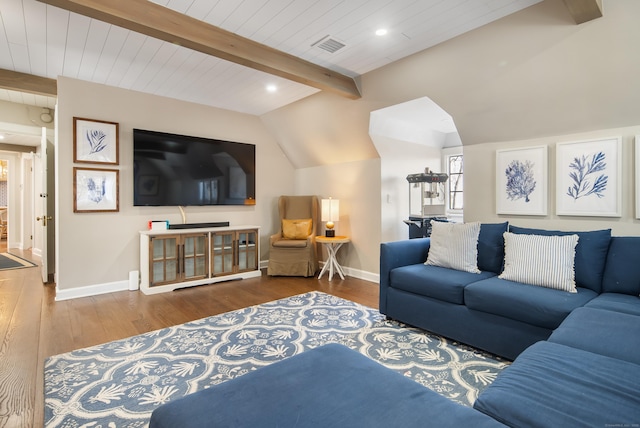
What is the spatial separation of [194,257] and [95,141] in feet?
6.07

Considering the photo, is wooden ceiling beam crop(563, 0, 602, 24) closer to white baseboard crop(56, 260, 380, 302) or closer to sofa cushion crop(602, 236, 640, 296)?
sofa cushion crop(602, 236, 640, 296)

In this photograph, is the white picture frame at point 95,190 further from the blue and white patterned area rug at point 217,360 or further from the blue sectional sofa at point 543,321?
the blue sectional sofa at point 543,321

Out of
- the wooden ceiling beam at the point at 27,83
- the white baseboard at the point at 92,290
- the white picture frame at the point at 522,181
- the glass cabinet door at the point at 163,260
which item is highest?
the wooden ceiling beam at the point at 27,83

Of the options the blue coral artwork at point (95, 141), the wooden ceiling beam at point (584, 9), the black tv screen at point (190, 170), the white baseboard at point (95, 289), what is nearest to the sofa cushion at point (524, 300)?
the wooden ceiling beam at point (584, 9)

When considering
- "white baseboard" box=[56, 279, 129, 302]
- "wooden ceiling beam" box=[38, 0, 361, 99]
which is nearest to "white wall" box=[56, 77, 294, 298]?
"white baseboard" box=[56, 279, 129, 302]

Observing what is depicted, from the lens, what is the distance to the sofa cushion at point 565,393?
97 centimetres

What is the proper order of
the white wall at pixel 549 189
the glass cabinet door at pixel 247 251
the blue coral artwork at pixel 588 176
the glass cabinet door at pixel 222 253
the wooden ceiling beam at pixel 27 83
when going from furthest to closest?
the glass cabinet door at pixel 247 251
the glass cabinet door at pixel 222 253
the wooden ceiling beam at pixel 27 83
the blue coral artwork at pixel 588 176
the white wall at pixel 549 189

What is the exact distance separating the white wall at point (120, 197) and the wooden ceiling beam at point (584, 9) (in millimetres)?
4260

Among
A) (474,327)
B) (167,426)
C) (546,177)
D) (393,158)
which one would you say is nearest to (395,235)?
(393,158)

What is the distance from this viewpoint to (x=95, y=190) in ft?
13.2

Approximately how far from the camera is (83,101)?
3922 mm

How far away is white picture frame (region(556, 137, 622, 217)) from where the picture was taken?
2.72 meters

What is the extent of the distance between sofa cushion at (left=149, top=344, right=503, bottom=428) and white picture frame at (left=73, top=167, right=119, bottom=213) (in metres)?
3.78

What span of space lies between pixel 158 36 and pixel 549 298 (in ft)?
11.0
